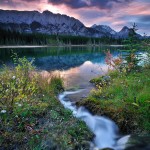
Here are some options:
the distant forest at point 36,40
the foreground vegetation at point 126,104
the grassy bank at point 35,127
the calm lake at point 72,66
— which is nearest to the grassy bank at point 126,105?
the foreground vegetation at point 126,104

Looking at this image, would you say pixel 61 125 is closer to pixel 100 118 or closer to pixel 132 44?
pixel 100 118

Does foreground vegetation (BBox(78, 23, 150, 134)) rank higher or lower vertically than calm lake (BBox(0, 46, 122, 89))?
higher

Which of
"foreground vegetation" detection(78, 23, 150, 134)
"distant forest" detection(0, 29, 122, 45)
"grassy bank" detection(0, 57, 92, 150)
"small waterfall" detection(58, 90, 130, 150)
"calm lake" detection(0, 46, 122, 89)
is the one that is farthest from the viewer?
"distant forest" detection(0, 29, 122, 45)

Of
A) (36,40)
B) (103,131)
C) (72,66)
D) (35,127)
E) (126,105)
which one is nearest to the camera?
(35,127)

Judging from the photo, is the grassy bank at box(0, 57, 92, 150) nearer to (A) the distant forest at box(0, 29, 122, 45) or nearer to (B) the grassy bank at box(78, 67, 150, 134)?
(B) the grassy bank at box(78, 67, 150, 134)

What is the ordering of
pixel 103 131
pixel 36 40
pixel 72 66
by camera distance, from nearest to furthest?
pixel 103 131 < pixel 72 66 < pixel 36 40

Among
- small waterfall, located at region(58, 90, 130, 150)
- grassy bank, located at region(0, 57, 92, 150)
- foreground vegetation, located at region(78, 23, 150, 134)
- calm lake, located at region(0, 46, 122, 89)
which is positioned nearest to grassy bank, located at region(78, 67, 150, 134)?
foreground vegetation, located at region(78, 23, 150, 134)

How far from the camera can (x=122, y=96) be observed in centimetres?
1006

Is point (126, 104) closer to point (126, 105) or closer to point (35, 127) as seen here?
point (126, 105)

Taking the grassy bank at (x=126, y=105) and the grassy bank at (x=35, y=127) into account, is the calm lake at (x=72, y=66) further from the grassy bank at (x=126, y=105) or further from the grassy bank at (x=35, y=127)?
the grassy bank at (x=35, y=127)

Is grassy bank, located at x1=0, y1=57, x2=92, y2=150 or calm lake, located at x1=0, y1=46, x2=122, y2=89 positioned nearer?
grassy bank, located at x1=0, y1=57, x2=92, y2=150

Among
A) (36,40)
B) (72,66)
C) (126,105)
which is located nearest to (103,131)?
(126,105)

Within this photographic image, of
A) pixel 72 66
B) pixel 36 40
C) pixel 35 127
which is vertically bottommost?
pixel 72 66

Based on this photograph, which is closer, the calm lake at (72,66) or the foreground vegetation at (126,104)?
the foreground vegetation at (126,104)
